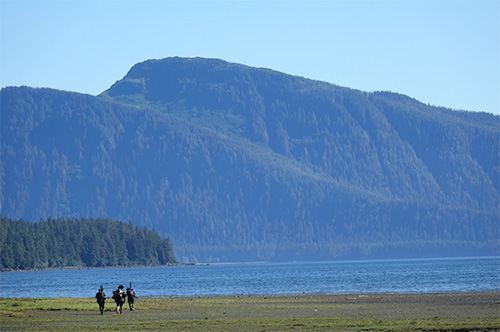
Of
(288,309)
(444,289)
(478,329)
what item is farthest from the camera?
(444,289)

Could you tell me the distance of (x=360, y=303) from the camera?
80312 millimetres

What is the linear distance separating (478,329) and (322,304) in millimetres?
27118

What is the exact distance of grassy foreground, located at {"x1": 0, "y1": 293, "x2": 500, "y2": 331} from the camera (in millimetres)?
58062

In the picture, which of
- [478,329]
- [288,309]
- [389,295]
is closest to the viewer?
[478,329]

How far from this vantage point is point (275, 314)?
226 ft

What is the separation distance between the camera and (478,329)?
54406 mm

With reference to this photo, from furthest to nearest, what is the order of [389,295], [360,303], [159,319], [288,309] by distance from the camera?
[389,295]
[360,303]
[288,309]
[159,319]

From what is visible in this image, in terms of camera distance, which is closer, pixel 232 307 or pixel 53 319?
pixel 53 319

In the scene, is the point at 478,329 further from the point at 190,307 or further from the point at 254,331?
the point at 190,307

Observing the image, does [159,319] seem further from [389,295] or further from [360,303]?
[389,295]

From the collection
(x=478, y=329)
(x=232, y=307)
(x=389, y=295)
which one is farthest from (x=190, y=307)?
(x=478, y=329)

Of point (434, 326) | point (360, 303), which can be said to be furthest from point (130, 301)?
point (434, 326)

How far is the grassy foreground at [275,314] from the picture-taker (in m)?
58.1

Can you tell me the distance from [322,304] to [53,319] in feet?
77.4
